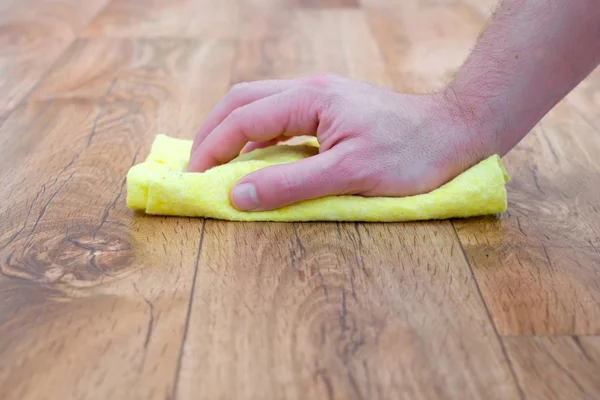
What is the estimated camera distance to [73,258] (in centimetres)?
76

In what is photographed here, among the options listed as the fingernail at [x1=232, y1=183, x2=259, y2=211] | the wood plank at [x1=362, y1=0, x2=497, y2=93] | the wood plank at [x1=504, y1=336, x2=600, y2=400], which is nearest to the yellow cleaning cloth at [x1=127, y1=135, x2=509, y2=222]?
the fingernail at [x1=232, y1=183, x2=259, y2=211]

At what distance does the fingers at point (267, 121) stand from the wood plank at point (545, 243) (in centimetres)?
24

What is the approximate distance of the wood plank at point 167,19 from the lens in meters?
1.72

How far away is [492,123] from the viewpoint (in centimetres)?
86

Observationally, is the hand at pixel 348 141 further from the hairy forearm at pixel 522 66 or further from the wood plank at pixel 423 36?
the wood plank at pixel 423 36

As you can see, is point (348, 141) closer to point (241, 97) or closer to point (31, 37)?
point (241, 97)

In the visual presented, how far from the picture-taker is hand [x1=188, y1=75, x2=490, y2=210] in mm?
813

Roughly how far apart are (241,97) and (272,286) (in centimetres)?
32

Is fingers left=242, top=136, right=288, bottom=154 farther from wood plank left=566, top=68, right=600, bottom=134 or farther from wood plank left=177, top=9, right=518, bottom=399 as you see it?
wood plank left=566, top=68, right=600, bottom=134

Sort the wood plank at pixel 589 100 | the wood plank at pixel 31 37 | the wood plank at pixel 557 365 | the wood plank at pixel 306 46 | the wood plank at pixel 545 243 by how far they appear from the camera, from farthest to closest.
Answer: the wood plank at pixel 306 46
the wood plank at pixel 31 37
the wood plank at pixel 589 100
the wood plank at pixel 545 243
the wood plank at pixel 557 365

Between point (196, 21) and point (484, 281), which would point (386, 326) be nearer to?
point (484, 281)

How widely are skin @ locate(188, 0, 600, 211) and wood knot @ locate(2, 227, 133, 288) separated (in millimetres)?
153

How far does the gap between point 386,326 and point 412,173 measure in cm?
24

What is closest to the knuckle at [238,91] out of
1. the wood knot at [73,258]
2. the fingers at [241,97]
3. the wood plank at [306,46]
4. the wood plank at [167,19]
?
the fingers at [241,97]
